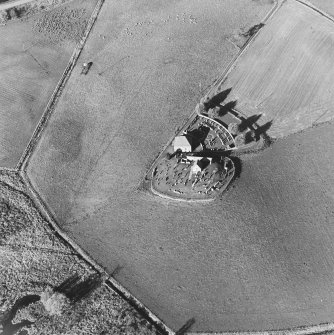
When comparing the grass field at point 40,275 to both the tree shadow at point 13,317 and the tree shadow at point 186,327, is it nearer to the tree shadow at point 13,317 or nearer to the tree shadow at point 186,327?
the tree shadow at point 13,317

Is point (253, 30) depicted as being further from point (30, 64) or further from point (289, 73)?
point (30, 64)

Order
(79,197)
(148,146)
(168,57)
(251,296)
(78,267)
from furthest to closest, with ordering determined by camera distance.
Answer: (168,57), (148,146), (79,197), (78,267), (251,296)

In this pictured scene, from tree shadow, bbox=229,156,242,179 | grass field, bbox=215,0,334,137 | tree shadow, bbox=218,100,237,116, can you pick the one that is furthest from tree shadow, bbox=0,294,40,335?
grass field, bbox=215,0,334,137

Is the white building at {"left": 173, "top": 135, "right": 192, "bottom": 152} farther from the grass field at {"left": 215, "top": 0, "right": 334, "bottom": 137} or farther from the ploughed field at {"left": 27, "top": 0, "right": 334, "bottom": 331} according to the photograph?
the grass field at {"left": 215, "top": 0, "right": 334, "bottom": 137}

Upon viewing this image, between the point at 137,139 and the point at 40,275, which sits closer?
the point at 40,275

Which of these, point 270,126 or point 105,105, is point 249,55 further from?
point 105,105

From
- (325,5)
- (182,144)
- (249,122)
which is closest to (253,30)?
(325,5)

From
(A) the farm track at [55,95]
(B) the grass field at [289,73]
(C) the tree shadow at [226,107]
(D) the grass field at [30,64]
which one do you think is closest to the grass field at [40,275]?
(A) the farm track at [55,95]

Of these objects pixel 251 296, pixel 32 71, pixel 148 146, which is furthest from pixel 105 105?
pixel 251 296
